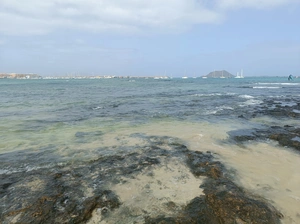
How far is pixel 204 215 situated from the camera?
13.3ft

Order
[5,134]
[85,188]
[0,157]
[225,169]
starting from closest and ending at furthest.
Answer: [85,188] < [225,169] < [0,157] < [5,134]

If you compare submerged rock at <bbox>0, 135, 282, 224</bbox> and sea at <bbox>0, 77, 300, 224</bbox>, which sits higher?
submerged rock at <bbox>0, 135, 282, 224</bbox>

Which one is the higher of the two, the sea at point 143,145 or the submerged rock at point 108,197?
the submerged rock at point 108,197

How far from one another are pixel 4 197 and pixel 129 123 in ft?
28.0

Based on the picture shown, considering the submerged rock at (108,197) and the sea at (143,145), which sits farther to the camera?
the sea at (143,145)

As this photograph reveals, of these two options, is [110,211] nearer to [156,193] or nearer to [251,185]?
[156,193]

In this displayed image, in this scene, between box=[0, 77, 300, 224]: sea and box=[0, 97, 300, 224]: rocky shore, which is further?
box=[0, 77, 300, 224]: sea

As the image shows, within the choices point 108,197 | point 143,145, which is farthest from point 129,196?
point 143,145

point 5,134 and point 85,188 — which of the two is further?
Result: point 5,134

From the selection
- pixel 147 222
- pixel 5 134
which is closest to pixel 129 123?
pixel 5 134

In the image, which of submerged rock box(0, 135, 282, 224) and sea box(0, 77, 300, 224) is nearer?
submerged rock box(0, 135, 282, 224)

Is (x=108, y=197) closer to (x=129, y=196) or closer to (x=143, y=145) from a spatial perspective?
(x=129, y=196)

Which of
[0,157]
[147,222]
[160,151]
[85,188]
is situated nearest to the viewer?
[147,222]

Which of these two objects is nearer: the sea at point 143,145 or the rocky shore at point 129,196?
the rocky shore at point 129,196
